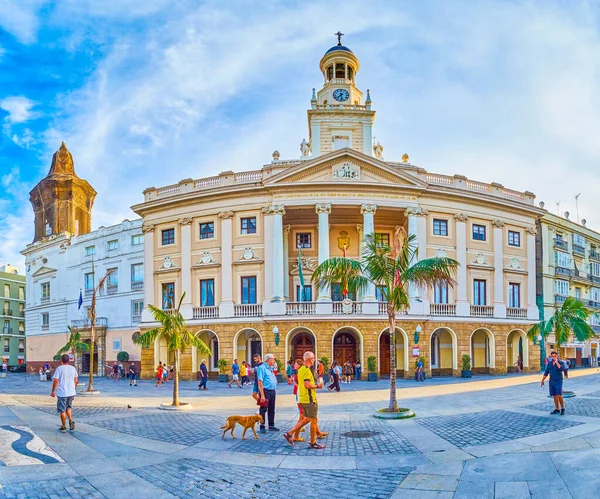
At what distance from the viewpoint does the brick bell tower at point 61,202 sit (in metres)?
61.5

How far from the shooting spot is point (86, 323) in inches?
1930

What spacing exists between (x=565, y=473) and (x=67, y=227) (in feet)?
200

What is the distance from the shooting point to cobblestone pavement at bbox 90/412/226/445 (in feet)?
42.3

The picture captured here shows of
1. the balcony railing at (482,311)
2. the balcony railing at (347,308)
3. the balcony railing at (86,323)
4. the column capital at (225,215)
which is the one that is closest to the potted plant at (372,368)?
the balcony railing at (347,308)

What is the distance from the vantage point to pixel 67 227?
61.3 metres

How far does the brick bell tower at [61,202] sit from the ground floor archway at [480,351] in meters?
42.9

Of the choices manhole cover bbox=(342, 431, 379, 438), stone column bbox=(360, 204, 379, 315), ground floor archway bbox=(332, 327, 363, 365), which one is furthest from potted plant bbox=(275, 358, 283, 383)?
manhole cover bbox=(342, 431, 379, 438)

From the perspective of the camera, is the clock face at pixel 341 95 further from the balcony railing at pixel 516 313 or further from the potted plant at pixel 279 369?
the potted plant at pixel 279 369

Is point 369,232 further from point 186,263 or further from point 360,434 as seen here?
point 360,434

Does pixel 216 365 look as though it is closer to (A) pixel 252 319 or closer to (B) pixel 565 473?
(A) pixel 252 319

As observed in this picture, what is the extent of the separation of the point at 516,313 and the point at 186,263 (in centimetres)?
2423

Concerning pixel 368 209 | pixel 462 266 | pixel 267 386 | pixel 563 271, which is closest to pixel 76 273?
pixel 368 209

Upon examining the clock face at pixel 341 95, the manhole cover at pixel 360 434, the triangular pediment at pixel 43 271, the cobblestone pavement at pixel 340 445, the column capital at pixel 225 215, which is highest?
the clock face at pixel 341 95

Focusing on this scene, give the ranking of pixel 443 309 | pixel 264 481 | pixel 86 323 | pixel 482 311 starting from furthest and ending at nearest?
Result: pixel 86 323, pixel 482 311, pixel 443 309, pixel 264 481
